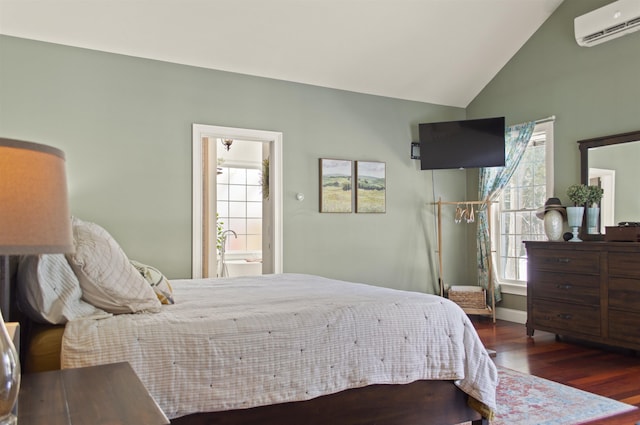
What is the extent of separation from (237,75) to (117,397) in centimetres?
398

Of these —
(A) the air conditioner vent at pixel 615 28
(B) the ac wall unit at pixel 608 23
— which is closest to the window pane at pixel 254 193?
(B) the ac wall unit at pixel 608 23

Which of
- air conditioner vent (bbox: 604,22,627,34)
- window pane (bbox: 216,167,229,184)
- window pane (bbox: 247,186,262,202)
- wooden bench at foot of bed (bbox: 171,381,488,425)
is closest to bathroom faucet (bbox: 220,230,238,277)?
window pane (bbox: 247,186,262,202)

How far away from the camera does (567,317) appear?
14.3 ft

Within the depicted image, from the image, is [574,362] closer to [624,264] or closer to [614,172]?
→ [624,264]

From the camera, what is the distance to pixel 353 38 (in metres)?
4.71

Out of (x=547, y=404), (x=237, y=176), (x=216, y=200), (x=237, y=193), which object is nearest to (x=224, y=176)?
(x=237, y=176)

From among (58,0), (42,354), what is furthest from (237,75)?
(42,354)

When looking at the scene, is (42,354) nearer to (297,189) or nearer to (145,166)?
(145,166)

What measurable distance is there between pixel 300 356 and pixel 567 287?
327cm

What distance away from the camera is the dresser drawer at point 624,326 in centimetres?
380

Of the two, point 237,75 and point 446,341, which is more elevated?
point 237,75

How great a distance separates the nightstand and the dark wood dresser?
390cm

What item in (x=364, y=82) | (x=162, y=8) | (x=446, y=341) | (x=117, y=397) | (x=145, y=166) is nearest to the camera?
(x=117, y=397)

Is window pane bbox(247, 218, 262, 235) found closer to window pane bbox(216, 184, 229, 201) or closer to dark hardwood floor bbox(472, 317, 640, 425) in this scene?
window pane bbox(216, 184, 229, 201)
